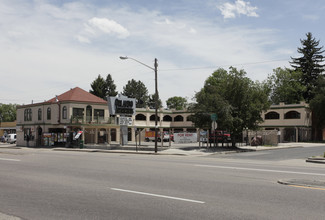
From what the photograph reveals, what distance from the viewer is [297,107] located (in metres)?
58.8

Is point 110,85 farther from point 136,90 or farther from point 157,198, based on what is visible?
point 157,198

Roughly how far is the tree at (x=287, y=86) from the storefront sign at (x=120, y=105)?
50567mm

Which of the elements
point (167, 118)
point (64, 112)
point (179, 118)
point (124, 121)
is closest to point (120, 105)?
point (124, 121)

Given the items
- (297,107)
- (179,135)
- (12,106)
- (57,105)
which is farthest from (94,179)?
(12,106)

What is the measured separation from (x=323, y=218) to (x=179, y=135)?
28.4 metres

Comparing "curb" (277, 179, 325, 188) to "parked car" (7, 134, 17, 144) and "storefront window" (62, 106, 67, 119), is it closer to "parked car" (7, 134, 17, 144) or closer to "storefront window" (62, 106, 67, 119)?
"storefront window" (62, 106, 67, 119)

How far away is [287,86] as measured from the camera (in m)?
80.4

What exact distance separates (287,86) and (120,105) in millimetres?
52908

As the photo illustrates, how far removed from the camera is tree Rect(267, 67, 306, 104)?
79.9 metres

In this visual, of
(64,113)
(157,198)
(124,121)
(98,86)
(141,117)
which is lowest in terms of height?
(157,198)

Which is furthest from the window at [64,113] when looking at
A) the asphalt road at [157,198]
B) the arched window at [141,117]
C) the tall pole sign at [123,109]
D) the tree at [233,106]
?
the asphalt road at [157,198]

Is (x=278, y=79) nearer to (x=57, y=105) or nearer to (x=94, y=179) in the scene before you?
(x=57, y=105)

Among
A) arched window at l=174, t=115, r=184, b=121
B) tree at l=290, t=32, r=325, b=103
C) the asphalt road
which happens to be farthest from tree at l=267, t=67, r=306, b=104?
the asphalt road

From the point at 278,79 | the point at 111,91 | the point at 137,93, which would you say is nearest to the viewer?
the point at 278,79
